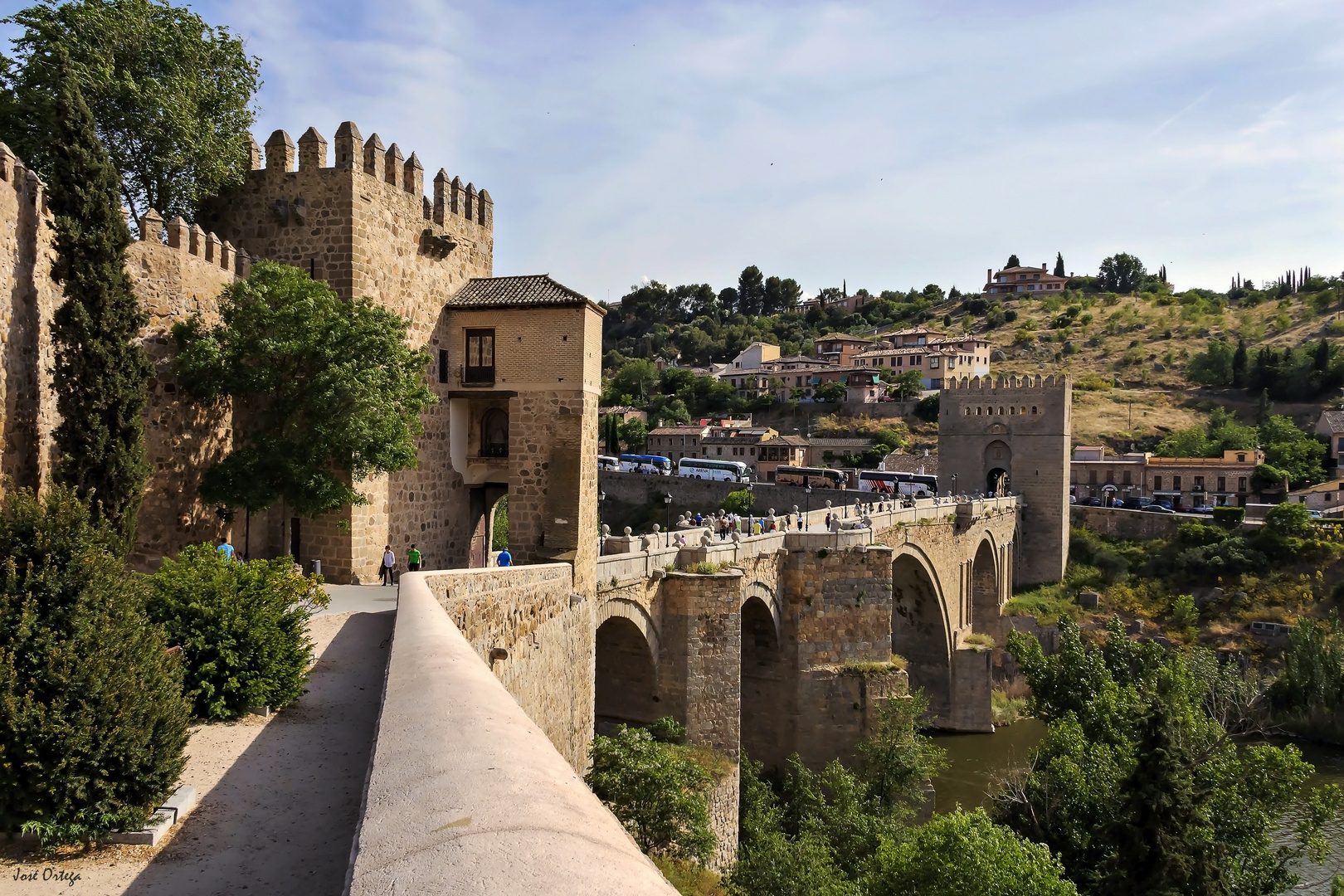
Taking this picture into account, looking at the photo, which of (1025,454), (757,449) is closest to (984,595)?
(1025,454)

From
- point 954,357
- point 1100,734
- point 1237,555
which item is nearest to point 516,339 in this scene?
point 1100,734

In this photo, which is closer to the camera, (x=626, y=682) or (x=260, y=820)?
(x=260, y=820)

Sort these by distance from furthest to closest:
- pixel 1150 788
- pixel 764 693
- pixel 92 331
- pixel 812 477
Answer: pixel 812 477 < pixel 764 693 < pixel 1150 788 < pixel 92 331

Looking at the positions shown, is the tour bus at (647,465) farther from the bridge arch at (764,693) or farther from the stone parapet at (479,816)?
the stone parapet at (479,816)

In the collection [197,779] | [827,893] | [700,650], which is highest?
[197,779]

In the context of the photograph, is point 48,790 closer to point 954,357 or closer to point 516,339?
point 516,339

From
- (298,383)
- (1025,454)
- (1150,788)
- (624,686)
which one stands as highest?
(298,383)

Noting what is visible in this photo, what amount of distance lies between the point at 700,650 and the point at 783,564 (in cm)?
564

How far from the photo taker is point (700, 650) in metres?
18.1

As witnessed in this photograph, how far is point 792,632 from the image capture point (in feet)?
75.9

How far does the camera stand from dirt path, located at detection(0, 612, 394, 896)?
4508 mm

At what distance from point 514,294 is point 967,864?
501 inches

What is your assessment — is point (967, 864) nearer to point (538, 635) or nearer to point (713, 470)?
point (538, 635)

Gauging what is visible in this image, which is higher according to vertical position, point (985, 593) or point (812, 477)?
point (812, 477)
